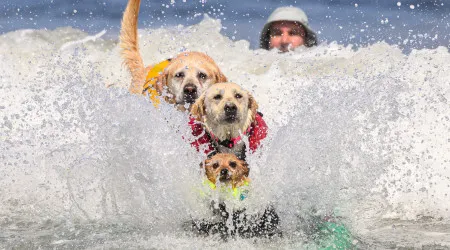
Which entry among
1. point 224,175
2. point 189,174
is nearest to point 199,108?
point 189,174

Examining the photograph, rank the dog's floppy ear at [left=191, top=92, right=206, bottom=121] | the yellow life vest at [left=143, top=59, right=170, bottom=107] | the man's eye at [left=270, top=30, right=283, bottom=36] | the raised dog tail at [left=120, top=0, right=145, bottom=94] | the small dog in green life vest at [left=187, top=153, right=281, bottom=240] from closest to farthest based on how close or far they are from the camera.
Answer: the small dog in green life vest at [left=187, top=153, right=281, bottom=240], the dog's floppy ear at [left=191, top=92, right=206, bottom=121], the yellow life vest at [left=143, top=59, right=170, bottom=107], the raised dog tail at [left=120, top=0, right=145, bottom=94], the man's eye at [left=270, top=30, right=283, bottom=36]

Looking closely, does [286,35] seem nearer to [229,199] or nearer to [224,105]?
[224,105]

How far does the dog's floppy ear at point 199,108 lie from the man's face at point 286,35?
17.8ft

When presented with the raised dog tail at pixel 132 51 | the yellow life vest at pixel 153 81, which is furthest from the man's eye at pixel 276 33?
the yellow life vest at pixel 153 81

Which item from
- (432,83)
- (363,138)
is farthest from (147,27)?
(363,138)

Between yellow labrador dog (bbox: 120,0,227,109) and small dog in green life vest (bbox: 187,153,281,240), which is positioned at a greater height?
yellow labrador dog (bbox: 120,0,227,109)

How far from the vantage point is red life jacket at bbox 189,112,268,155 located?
18.1 ft

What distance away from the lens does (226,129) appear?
218 inches

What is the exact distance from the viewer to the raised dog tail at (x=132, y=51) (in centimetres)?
721

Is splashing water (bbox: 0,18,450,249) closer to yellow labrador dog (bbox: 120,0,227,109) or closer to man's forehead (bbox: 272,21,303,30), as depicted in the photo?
yellow labrador dog (bbox: 120,0,227,109)

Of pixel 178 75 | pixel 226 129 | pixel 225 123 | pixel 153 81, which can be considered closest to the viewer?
pixel 225 123

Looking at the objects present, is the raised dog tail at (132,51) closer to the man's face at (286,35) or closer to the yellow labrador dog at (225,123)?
the yellow labrador dog at (225,123)

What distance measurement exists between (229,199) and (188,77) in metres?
1.54

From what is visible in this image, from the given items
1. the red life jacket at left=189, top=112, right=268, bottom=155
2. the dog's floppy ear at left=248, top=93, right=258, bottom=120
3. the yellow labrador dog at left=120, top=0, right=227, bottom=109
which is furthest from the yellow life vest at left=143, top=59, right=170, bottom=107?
the dog's floppy ear at left=248, top=93, right=258, bottom=120
